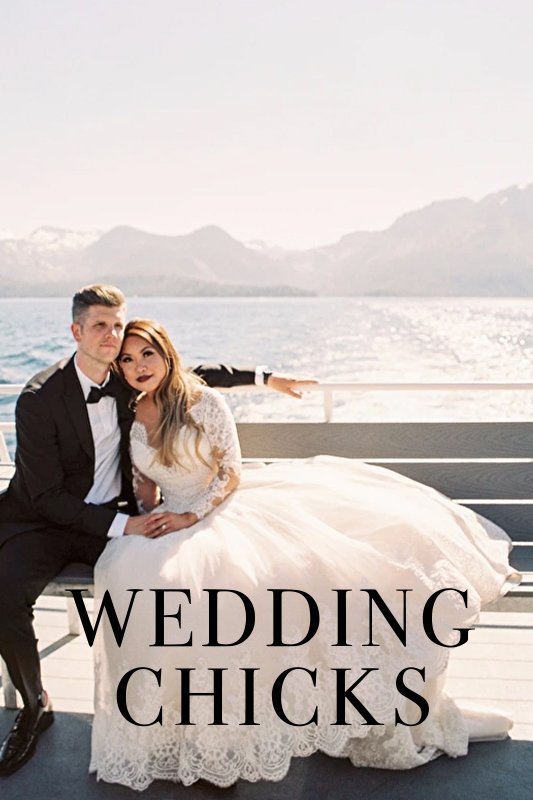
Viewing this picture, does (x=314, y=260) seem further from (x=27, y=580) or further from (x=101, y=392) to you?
(x=27, y=580)

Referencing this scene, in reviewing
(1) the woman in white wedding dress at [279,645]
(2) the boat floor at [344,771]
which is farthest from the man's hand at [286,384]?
(2) the boat floor at [344,771]

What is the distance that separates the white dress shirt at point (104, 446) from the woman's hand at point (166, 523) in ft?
1.01

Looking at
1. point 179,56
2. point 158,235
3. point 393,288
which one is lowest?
point 393,288

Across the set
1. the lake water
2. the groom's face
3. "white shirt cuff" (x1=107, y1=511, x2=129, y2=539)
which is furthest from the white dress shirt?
the lake water

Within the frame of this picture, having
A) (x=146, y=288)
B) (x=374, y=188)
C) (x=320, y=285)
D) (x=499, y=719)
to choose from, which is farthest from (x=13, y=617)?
(x=320, y=285)

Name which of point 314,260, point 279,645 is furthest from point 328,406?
point 314,260

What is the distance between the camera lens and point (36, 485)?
2553 millimetres

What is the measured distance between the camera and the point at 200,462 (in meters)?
2.64

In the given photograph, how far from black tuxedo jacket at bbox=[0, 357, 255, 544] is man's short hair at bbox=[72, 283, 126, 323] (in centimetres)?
18

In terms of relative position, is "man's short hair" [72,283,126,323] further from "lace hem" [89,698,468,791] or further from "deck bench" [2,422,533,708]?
"lace hem" [89,698,468,791]

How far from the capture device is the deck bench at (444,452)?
318cm

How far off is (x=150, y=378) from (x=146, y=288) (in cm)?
4458

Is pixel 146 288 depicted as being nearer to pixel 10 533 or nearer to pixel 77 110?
pixel 77 110

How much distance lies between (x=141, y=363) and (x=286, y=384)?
2.26 feet
